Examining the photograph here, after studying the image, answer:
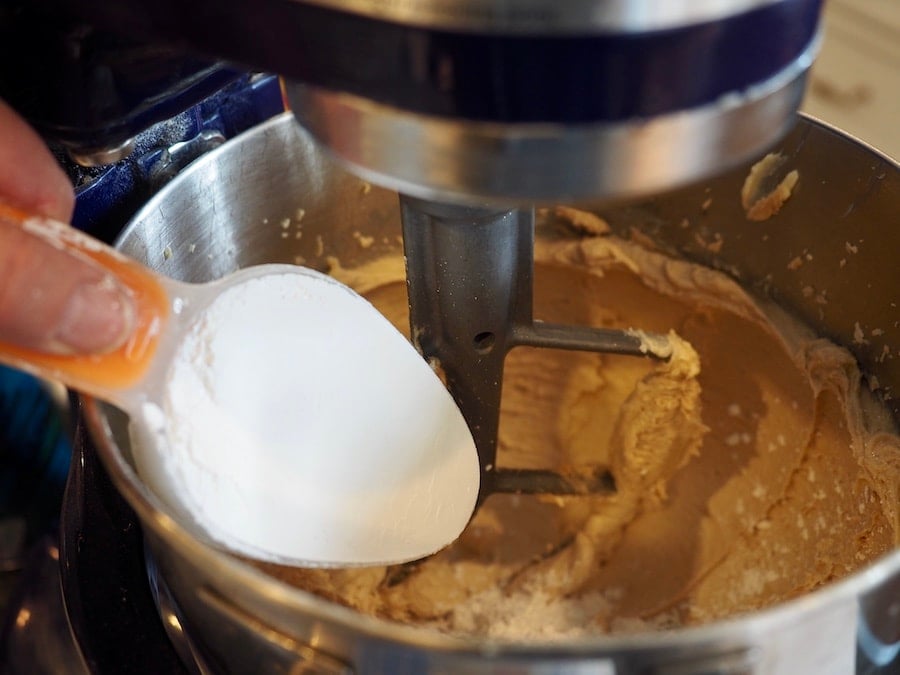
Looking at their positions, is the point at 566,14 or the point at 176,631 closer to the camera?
the point at 566,14

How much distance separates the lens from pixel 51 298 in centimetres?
40

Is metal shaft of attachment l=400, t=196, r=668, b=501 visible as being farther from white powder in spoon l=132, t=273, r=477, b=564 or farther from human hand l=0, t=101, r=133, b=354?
human hand l=0, t=101, r=133, b=354

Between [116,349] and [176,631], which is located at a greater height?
[116,349]

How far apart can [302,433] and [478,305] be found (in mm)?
130

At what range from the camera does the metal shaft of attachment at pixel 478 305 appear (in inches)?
20.7

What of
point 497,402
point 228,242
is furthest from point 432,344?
point 228,242

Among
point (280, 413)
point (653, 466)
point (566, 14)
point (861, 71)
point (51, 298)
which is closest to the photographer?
point (566, 14)

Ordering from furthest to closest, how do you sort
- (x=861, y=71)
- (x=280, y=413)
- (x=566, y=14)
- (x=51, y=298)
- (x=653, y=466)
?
(x=861, y=71) → (x=653, y=466) → (x=280, y=413) → (x=51, y=298) → (x=566, y=14)

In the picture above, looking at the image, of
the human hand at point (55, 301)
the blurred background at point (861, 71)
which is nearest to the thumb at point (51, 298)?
the human hand at point (55, 301)

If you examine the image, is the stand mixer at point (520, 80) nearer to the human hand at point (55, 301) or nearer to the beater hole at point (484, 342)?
the human hand at point (55, 301)

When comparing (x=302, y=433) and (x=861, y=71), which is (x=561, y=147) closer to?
(x=302, y=433)

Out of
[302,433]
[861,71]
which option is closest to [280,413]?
[302,433]

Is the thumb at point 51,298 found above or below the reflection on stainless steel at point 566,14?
below

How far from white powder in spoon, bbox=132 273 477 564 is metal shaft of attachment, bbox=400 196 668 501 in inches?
1.2
